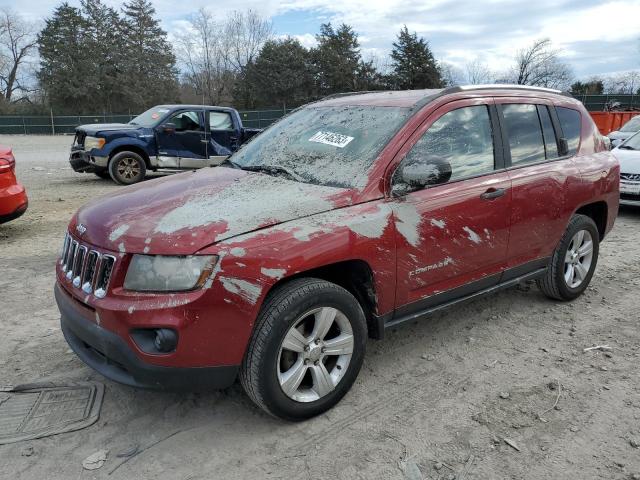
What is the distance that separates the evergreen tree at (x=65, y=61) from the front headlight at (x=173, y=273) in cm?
4953

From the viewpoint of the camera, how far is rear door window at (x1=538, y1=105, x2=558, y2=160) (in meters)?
4.38

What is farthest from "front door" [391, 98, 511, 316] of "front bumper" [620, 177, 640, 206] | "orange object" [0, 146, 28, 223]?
"front bumper" [620, 177, 640, 206]

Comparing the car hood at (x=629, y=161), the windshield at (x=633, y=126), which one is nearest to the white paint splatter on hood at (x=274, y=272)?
the car hood at (x=629, y=161)

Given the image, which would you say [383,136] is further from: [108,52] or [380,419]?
[108,52]

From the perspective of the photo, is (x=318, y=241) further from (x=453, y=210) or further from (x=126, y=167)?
(x=126, y=167)

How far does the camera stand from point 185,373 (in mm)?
2643

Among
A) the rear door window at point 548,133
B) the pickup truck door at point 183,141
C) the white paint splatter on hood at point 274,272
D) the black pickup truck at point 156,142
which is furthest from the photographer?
the pickup truck door at point 183,141

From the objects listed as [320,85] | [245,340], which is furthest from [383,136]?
[320,85]

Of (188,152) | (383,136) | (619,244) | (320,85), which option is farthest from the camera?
(320,85)

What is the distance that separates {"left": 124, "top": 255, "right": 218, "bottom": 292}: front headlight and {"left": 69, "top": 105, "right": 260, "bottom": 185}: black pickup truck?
9.65m

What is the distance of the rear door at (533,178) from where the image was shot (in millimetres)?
3998

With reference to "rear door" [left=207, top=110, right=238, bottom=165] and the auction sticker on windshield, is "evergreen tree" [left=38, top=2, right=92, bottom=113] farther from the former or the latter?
the auction sticker on windshield

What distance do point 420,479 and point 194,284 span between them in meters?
1.44

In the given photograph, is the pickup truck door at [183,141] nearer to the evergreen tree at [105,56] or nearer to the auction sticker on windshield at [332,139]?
the auction sticker on windshield at [332,139]
